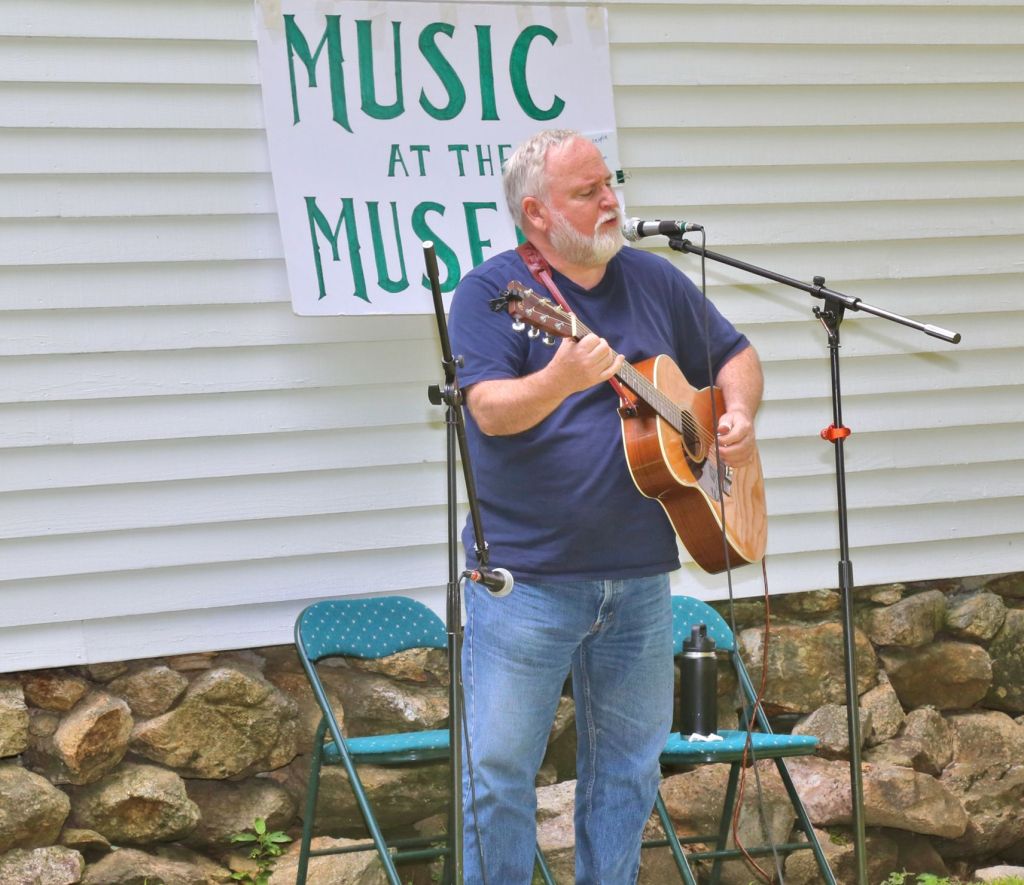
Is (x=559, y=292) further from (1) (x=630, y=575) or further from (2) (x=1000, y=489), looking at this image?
(2) (x=1000, y=489)

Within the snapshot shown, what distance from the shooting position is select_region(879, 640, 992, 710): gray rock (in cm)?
459

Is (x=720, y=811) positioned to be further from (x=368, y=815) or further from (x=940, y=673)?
(x=368, y=815)

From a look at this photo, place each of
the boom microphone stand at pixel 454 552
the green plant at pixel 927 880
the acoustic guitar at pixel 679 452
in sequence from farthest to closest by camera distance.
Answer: the green plant at pixel 927 880 → the acoustic guitar at pixel 679 452 → the boom microphone stand at pixel 454 552

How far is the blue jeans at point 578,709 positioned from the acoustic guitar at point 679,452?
0.16 metres

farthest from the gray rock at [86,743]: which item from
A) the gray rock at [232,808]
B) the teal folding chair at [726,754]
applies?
the teal folding chair at [726,754]

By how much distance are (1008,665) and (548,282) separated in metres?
2.60

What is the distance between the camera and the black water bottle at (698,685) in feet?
12.5

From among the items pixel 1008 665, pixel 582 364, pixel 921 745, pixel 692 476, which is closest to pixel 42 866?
pixel 692 476

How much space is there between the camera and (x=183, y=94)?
12.5 ft

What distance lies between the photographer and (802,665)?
4.48 metres

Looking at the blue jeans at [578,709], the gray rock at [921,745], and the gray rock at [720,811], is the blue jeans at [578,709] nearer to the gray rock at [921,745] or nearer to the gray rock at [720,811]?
the gray rock at [720,811]

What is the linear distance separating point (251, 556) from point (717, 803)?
1.61 m

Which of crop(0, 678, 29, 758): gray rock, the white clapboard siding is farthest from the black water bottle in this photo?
crop(0, 678, 29, 758): gray rock

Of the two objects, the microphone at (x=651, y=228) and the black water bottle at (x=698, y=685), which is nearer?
the microphone at (x=651, y=228)
